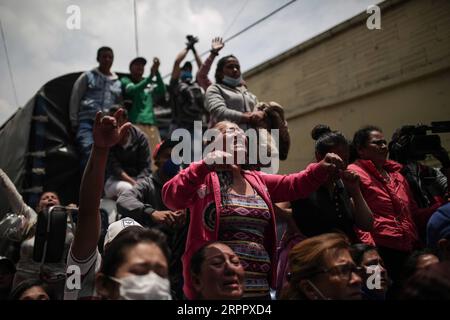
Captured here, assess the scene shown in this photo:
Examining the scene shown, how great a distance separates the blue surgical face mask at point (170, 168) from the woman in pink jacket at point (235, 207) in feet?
3.17

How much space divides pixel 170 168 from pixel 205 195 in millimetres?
1082

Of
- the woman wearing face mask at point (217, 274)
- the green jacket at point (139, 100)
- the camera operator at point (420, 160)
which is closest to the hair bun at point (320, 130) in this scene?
the camera operator at point (420, 160)

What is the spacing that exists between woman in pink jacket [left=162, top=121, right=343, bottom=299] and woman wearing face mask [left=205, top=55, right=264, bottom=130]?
4.17 feet

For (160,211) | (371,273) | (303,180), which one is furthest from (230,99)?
(371,273)

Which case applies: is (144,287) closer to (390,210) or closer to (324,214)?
(324,214)

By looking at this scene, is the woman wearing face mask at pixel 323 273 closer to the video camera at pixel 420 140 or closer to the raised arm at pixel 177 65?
the video camera at pixel 420 140

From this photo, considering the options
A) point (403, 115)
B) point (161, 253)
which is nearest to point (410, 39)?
point (403, 115)

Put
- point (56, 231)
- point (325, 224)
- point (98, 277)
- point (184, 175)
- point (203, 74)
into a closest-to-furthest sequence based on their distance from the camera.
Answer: point (98, 277) → point (56, 231) → point (184, 175) → point (325, 224) → point (203, 74)

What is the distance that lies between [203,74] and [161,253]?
3569 millimetres

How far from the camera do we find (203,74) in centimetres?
508

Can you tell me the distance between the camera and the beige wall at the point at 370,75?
21.4 ft

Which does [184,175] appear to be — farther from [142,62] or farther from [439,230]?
[142,62]

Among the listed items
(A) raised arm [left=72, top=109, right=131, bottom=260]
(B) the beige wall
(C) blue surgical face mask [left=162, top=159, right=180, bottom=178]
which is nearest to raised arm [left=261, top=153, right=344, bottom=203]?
(C) blue surgical face mask [left=162, top=159, right=180, bottom=178]

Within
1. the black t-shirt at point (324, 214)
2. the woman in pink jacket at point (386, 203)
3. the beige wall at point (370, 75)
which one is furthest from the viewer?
the beige wall at point (370, 75)
